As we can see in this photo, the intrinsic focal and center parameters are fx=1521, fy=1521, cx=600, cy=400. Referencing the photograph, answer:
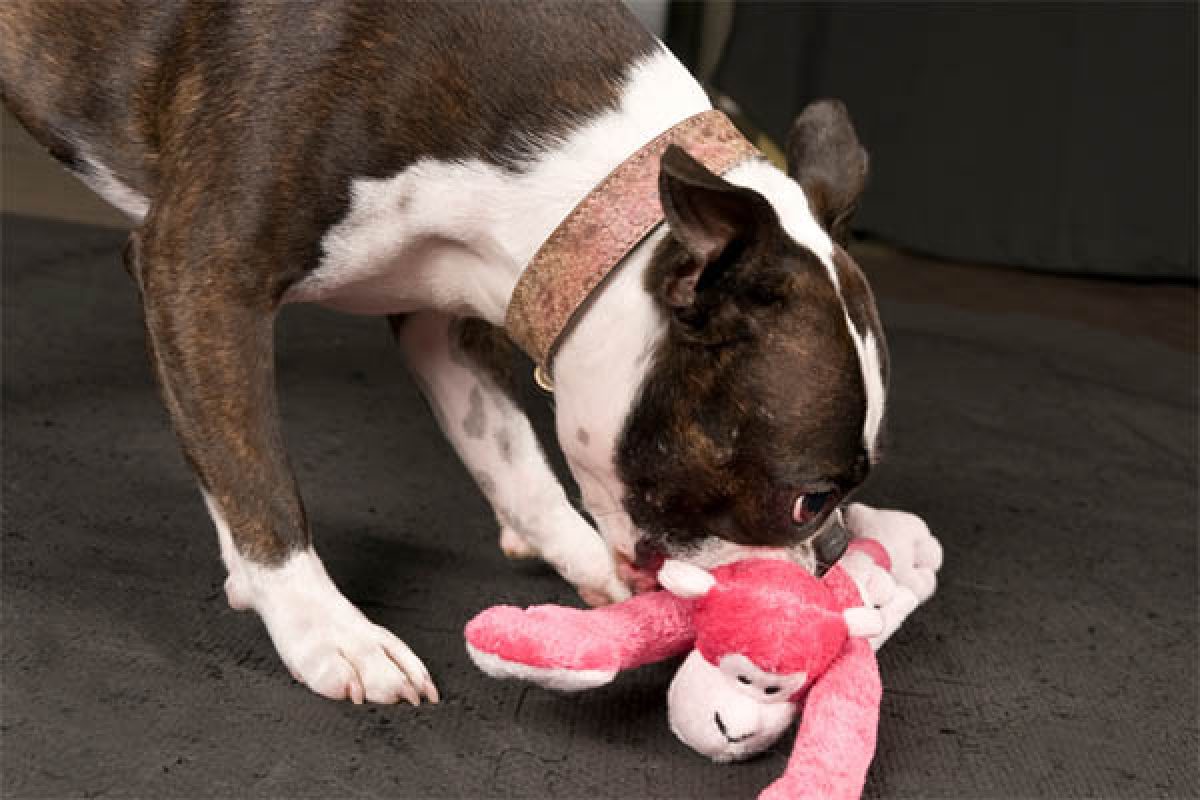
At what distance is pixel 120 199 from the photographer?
1937 millimetres

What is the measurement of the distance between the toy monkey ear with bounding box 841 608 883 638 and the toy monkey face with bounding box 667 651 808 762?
0.08m

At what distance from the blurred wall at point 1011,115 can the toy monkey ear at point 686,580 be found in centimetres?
371

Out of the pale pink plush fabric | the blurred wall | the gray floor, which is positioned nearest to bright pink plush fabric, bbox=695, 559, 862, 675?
the pale pink plush fabric

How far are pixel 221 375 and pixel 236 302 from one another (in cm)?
9

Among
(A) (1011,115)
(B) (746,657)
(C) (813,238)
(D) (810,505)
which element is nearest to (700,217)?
(C) (813,238)

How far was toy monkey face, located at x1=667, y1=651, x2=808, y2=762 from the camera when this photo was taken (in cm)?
152

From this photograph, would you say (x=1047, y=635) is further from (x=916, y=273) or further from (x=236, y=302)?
(x=916, y=273)

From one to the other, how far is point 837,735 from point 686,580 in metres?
0.22

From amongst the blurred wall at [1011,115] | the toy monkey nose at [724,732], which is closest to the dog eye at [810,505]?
the toy monkey nose at [724,732]

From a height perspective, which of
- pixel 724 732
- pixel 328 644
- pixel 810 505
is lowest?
pixel 328 644

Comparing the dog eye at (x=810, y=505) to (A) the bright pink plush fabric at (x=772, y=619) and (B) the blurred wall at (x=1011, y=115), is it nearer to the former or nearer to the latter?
(A) the bright pink plush fabric at (x=772, y=619)

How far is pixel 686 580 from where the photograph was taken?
1.57 m

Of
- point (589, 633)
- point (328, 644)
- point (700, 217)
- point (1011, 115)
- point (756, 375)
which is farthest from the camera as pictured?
point (1011, 115)

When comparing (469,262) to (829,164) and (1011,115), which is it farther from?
(1011,115)
